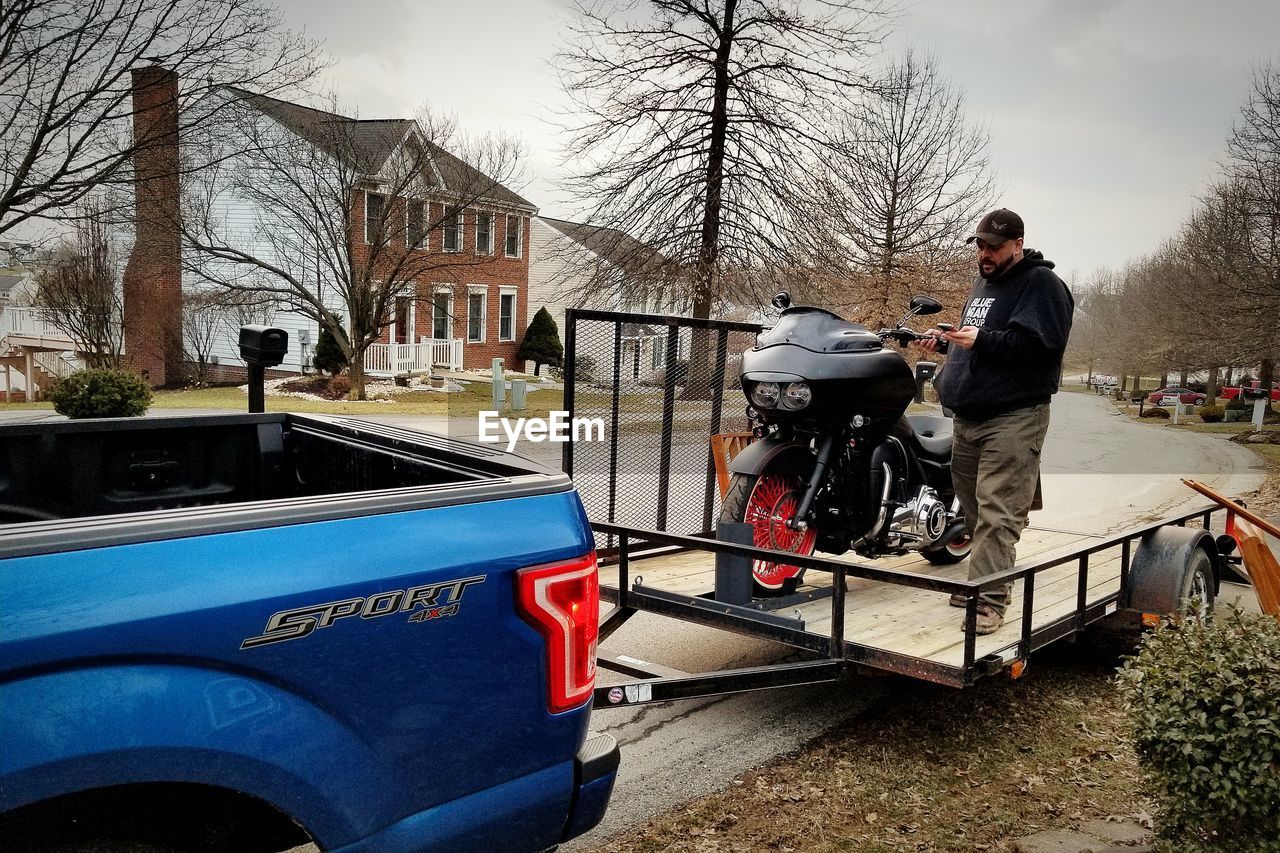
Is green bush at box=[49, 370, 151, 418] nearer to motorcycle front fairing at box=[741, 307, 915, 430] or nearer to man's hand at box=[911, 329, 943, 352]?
motorcycle front fairing at box=[741, 307, 915, 430]

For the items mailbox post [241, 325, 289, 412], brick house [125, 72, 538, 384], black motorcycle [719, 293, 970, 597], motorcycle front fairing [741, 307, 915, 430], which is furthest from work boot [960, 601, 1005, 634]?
brick house [125, 72, 538, 384]

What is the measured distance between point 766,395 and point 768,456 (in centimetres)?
31

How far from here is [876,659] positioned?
3.91 metres

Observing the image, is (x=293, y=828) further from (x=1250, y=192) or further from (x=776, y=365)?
(x=1250, y=192)

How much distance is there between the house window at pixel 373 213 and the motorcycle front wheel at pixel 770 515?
23503 mm

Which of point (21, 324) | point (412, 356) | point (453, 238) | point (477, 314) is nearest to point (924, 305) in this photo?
point (453, 238)

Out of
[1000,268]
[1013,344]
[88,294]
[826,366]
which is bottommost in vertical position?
[826,366]

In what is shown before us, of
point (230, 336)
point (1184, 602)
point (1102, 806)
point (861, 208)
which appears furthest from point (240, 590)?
point (230, 336)

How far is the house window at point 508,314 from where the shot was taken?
129 feet

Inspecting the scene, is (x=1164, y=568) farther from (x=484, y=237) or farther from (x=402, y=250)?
(x=484, y=237)

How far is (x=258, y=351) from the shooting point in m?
3.76

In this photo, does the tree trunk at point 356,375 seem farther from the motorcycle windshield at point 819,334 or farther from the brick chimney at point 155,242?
the motorcycle windshield at point 819,334

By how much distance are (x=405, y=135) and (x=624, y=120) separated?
32.5 ft

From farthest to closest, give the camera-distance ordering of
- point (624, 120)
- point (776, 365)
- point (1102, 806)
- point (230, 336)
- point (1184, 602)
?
point (230, 336), point (624, 120), point (776, 365), point (1102, 806), point (1184, 602)
